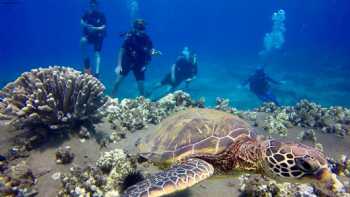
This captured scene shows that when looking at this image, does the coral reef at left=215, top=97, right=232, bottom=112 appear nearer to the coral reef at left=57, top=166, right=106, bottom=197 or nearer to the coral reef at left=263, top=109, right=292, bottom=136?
the coral reef at left=263, top=109, right=292, bottom=136

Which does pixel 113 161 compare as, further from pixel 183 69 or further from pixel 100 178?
pixel 183 69

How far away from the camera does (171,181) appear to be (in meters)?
3.73

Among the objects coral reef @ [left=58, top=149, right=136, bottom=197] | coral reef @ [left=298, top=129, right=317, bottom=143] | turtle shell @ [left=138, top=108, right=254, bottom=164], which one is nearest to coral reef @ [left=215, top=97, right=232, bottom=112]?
coral reef @ [left=298, top=129, right=317, bottom=143]

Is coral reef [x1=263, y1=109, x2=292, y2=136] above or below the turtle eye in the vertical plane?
above

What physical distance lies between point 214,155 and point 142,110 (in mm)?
3830

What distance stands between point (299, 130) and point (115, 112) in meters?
4.76

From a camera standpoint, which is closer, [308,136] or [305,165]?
[305,165]

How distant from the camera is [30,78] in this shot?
20.5 feet

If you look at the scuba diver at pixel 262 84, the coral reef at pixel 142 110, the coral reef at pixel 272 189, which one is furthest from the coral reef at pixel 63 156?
the scuba diver at pixel 262 84

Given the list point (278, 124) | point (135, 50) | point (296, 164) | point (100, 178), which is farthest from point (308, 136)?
point (135, 50)

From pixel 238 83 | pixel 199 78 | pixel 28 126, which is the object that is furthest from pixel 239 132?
pixel 199 78

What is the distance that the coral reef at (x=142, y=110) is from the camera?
7.18 meters

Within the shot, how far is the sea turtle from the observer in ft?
11.8

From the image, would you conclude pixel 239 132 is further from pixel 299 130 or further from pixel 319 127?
pixel 319 127
